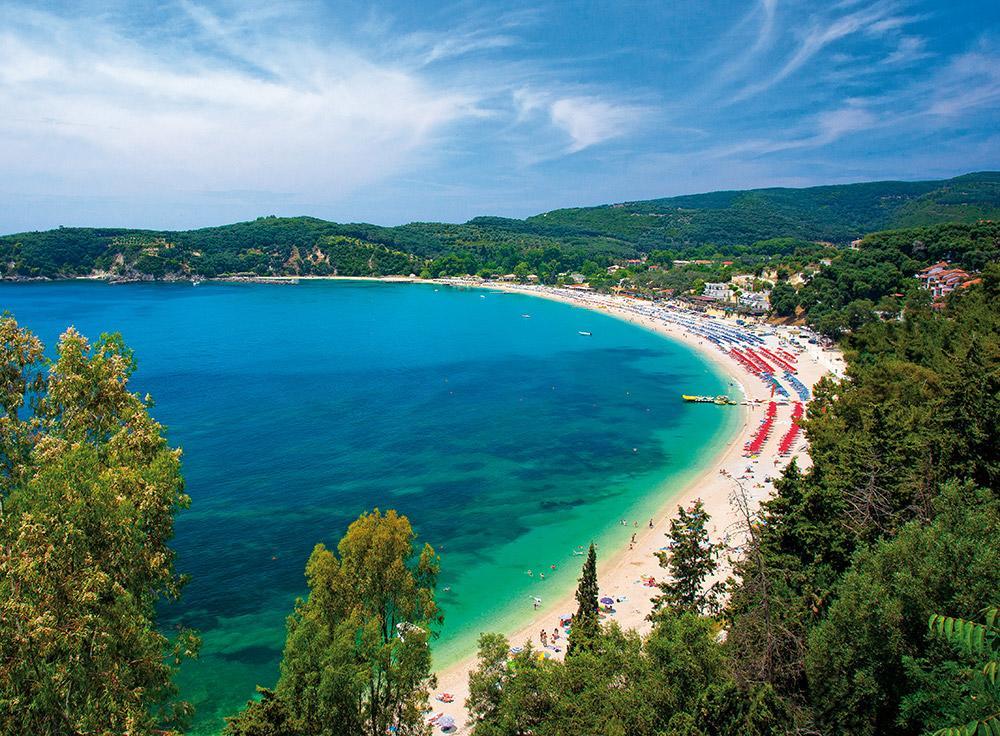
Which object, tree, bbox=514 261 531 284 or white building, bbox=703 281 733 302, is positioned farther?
tree, bbox=514 261 531 284

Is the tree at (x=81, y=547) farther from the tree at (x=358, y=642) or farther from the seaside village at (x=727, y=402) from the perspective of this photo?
the seaside village at (x=727, y=402)

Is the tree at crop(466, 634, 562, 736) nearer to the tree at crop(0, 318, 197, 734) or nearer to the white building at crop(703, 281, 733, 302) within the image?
the tree at crop(0, 318, 197, 734)

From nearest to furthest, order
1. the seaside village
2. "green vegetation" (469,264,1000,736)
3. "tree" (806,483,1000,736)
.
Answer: "green vegetation" (469,264,1000,736) < "tree" (806,483,1000,736) < the seaside village

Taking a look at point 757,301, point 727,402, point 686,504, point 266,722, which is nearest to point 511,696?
point 266,722

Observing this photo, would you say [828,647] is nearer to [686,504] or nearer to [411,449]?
[686,504]

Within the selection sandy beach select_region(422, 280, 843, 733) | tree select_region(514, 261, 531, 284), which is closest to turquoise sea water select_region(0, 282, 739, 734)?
sandy beach select_region(422, 280, 843, 733)

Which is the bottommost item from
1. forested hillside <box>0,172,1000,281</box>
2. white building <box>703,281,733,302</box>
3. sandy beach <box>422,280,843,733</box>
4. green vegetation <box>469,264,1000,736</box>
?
sandy beach <box>422,280,843,733</box>

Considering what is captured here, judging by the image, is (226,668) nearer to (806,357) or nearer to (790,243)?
(806,357)
